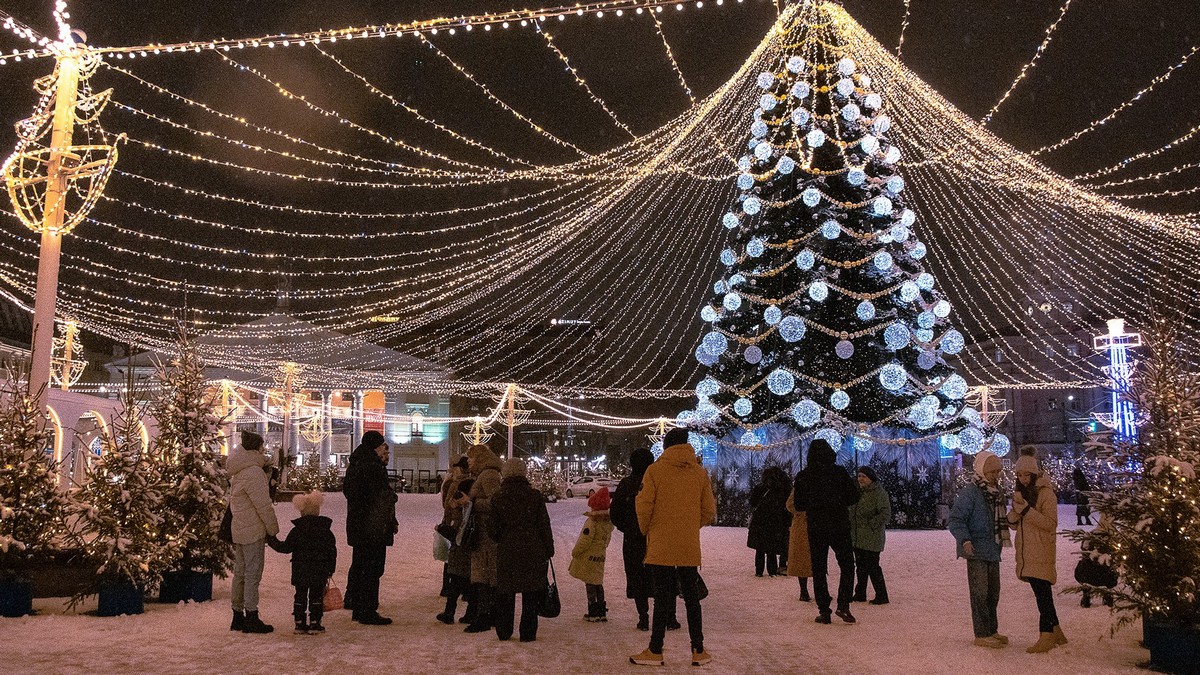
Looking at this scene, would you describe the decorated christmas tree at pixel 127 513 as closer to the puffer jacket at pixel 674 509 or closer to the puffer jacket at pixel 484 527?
the puffer jacket at pixel 484 527

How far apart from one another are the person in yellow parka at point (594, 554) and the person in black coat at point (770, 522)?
3.97 m

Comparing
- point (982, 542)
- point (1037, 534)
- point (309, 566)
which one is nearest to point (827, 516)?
point (982, 542)

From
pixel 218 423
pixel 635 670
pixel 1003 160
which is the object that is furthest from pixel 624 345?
pixel 635 670

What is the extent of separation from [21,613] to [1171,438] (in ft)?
31.3

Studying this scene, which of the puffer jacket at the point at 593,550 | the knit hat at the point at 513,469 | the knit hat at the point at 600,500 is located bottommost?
the puffer jacket at the point at 593,550

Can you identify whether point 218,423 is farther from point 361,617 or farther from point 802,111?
point 802,111

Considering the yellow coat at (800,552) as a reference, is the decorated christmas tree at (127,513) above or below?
above

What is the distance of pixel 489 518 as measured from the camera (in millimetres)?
7488

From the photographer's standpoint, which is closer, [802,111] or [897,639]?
[897,639]

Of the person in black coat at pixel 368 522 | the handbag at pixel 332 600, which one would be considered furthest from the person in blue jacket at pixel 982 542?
the handbag at pixel 332 600

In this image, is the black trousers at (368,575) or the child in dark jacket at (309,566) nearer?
the child in dark jacket at (309,566)

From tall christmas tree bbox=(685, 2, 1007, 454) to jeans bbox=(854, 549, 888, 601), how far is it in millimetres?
8977

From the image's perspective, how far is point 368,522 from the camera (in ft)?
26.5

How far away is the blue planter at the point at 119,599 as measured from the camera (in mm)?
8359
